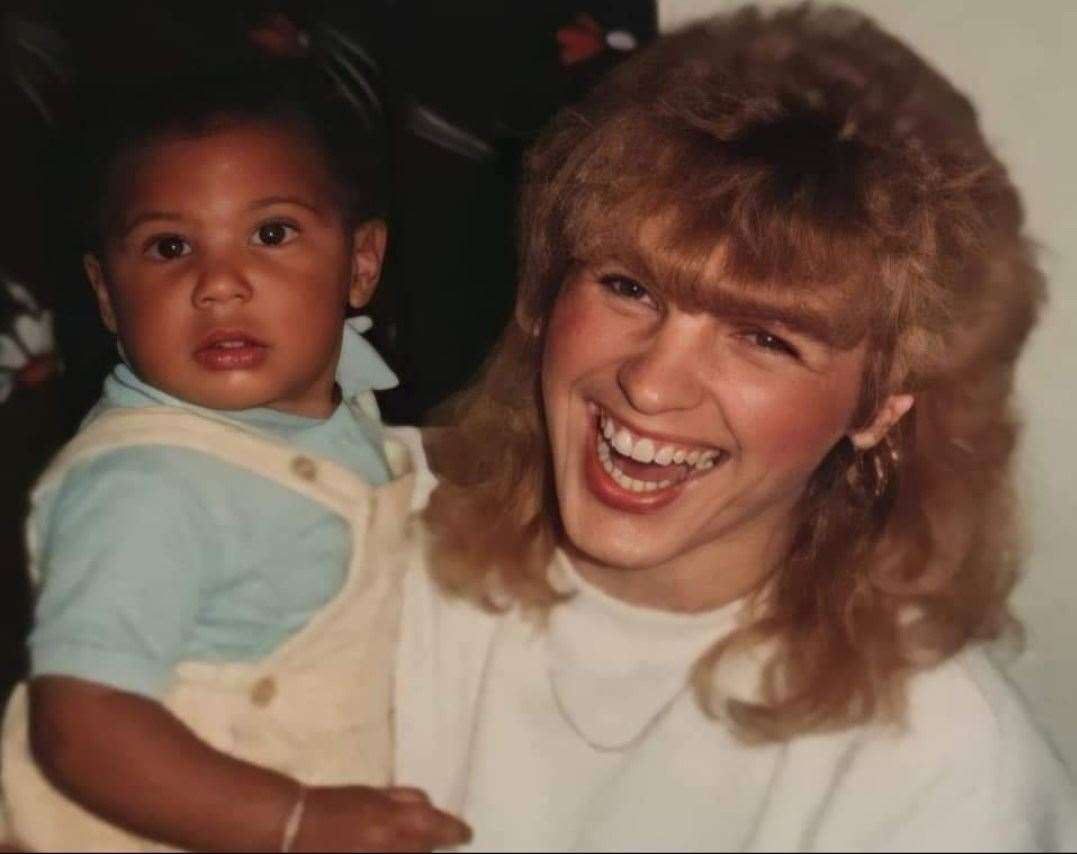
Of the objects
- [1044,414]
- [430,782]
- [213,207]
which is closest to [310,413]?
[213,207]

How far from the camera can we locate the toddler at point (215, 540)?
0.66 meters

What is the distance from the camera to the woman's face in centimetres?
74

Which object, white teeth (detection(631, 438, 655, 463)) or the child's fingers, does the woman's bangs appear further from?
the child's fingers

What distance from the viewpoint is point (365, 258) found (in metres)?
0.83

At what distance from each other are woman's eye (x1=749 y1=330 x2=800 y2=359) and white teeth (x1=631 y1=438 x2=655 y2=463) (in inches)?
3.7

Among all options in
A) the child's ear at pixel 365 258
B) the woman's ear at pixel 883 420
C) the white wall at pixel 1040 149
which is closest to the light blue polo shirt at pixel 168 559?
the child's ear at pixel 365 258

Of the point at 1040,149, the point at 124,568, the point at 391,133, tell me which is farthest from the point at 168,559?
the point at 1040,149

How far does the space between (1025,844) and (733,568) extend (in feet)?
0.82

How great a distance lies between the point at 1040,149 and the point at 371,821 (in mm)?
601

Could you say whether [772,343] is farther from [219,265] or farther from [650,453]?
[219,265]

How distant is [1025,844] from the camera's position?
0.73 meters

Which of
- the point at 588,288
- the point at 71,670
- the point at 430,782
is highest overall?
the point at 588,288

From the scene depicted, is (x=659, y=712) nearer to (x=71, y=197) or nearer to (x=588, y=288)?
(x=588, y=288)

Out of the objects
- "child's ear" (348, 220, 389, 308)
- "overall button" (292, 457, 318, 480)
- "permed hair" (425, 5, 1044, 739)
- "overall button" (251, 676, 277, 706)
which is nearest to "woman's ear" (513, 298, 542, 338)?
"permed hair" (425, 5, 1044, 739)
